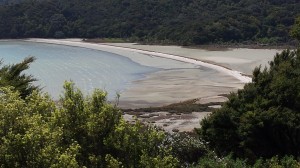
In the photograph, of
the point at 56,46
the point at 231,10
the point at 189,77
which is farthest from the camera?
the point at 231,10

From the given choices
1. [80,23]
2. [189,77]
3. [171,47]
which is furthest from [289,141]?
[80,23]

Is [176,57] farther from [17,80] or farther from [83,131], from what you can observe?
[83,131]

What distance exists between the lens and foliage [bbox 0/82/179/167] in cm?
958

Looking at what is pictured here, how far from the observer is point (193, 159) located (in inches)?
786

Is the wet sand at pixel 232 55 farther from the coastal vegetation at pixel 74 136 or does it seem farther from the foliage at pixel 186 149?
the coastal vegetation at pixel 74 136

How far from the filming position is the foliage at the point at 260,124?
68.7 feet

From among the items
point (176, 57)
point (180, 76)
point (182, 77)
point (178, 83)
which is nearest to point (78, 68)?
point (180, 76)

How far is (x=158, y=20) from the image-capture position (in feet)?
419

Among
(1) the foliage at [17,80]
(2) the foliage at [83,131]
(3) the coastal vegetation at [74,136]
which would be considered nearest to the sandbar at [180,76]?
(1) the foliage at [17,80]

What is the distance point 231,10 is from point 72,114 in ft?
375

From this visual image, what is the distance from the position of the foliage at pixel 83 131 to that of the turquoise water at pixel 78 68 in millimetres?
39781

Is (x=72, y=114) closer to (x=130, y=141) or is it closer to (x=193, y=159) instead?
(x=130, y=141)

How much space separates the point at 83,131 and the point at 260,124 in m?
12.3

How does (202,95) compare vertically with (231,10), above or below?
below
